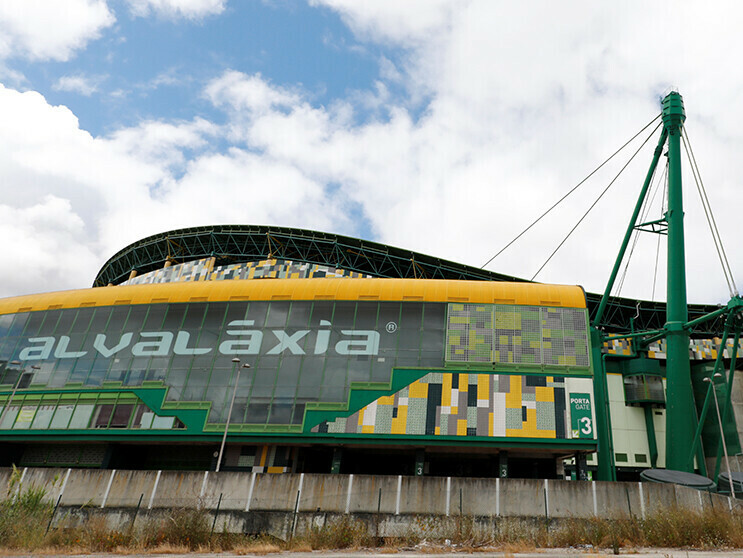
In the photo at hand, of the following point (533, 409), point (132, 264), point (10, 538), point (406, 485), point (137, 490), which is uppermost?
point (132, 264)

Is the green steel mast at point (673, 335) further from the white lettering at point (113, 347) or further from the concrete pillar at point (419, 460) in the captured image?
the white lettering at point (113, 347)

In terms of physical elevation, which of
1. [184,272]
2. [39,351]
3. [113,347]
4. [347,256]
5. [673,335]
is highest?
[347,256]

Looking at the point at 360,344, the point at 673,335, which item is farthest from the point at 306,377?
the point at 673,335

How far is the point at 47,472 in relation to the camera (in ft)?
85.7

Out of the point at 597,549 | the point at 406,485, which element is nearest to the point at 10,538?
the point at 406,485

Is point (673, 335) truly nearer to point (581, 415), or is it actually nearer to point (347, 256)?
point (581, 415)

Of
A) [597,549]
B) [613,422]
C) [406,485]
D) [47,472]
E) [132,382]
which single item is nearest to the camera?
[597,549]

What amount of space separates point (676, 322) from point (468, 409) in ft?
58.3

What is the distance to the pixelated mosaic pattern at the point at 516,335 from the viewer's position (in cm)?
3553

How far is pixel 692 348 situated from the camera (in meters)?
62.4

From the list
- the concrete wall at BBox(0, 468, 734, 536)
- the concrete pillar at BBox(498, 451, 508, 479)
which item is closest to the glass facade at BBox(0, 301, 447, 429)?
the concrete pillar at BBox(498, 451, 508, 479)

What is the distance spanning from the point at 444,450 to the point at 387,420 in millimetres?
4756

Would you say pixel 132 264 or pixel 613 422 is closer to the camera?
pixel 613 422

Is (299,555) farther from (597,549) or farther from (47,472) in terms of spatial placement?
(47,472)
